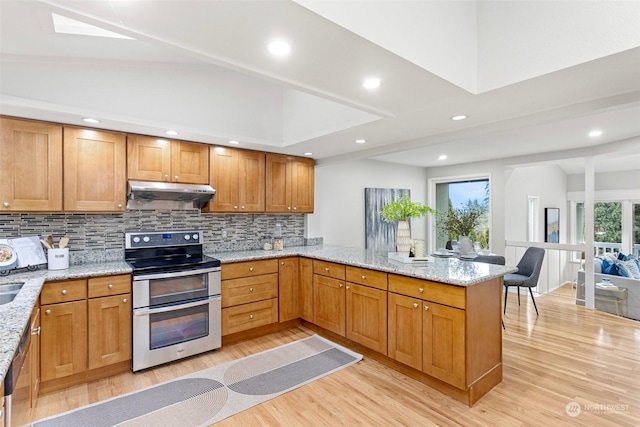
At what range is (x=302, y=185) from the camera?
14.6ft

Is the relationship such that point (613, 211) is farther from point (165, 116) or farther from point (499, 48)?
point (165, 116)

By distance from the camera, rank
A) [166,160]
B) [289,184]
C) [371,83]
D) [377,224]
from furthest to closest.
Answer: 1. [377,224]
2. [289,184]
3. [166,160]
4. [371,83]

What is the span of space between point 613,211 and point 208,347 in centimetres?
790

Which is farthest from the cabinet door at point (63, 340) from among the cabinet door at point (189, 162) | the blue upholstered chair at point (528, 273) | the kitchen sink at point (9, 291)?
the blue upholstered chair at point (528, 273)

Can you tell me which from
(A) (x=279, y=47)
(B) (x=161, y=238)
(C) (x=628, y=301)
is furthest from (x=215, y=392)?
(C) (x=628, y=301)

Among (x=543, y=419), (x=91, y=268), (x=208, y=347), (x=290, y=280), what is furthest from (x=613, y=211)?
(x=91, y=268)

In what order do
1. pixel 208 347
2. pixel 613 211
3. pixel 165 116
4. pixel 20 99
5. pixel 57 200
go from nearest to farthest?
pixel 20 99 < pixel 57 200 < pixel 165 116 < pixel 208 347 < pixel 613 211

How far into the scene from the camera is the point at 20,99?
2395 mm

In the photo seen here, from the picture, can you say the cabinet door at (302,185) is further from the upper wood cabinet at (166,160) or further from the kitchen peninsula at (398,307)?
the upper wood cabinet at (166,160)

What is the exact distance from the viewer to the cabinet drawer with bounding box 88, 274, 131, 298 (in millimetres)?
2713

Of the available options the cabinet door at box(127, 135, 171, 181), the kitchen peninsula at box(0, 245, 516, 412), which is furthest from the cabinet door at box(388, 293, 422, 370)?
the cabinet door at box(127, 135, 171, 181)

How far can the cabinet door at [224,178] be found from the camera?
12.1 ft

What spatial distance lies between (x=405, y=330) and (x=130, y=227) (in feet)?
9.56

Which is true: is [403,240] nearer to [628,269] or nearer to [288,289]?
[288,289]
